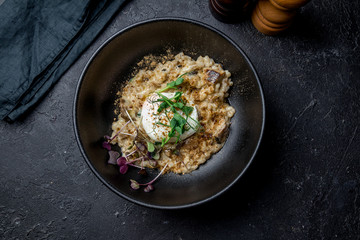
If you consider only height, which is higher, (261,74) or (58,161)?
(261,74)

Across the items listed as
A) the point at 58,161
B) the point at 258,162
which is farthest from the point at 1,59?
the point at 258,162

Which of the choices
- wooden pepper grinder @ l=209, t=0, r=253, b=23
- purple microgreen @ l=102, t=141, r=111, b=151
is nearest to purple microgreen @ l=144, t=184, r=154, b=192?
purple microgreen @ l=102, t=141, r=111, b=151

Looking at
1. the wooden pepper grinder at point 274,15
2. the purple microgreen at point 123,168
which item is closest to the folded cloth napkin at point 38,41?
the purple microgreen at point 123,168

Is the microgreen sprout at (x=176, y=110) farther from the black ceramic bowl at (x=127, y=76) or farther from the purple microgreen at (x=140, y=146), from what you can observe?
the black ceramic bowl at (x=127, y=76)

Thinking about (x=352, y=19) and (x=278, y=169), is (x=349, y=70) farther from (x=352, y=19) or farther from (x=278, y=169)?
(x=278, y=169)

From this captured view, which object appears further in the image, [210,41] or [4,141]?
[4,141]

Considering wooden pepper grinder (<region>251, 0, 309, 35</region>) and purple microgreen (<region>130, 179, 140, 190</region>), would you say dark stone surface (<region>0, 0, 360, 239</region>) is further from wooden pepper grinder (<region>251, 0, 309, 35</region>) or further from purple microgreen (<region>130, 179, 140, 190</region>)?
purple microgreen (<region>130, 179, 140, 190</region>)

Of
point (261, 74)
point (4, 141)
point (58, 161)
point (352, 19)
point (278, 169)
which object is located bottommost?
point (278, 169)
